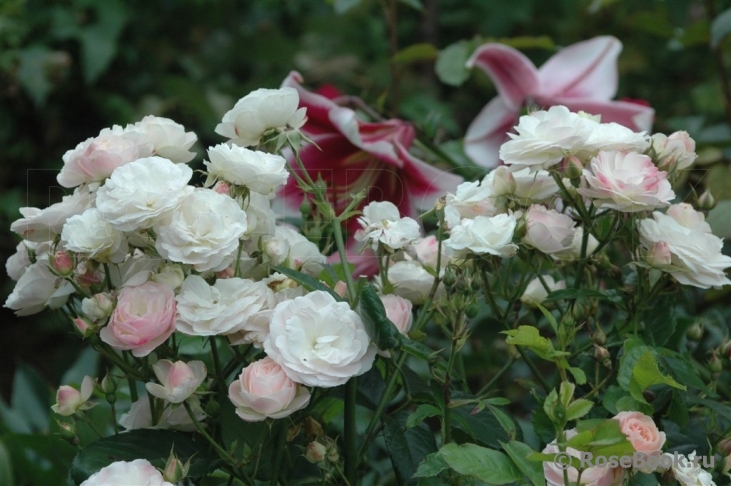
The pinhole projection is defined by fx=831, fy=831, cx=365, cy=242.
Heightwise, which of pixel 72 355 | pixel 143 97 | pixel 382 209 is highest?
pixel 382 209

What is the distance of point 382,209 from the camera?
0.58 metres

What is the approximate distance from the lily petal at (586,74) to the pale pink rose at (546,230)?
0.43 m

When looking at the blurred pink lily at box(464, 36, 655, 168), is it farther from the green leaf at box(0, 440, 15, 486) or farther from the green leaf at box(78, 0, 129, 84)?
the green leaf at box(78, 0, 129, 84)

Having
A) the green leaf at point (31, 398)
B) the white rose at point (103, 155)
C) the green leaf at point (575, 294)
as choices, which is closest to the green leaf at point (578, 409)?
the green leaf at point (575, 294)

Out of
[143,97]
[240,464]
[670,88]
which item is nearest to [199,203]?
[240,464]

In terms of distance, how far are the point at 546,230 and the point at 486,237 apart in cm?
5

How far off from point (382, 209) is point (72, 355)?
1133 mm

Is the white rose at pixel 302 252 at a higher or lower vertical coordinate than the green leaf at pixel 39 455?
higher

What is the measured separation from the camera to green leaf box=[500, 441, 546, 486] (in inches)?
18.9

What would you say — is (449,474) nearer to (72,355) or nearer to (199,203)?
(199,203)

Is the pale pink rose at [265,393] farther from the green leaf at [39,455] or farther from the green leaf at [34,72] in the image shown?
the green leaf at [34,72]

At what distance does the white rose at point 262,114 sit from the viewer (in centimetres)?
57

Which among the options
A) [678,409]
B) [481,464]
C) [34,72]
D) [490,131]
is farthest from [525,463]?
[34,72]

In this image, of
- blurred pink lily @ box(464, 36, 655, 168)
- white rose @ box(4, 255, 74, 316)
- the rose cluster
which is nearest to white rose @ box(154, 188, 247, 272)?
the rose cluster
